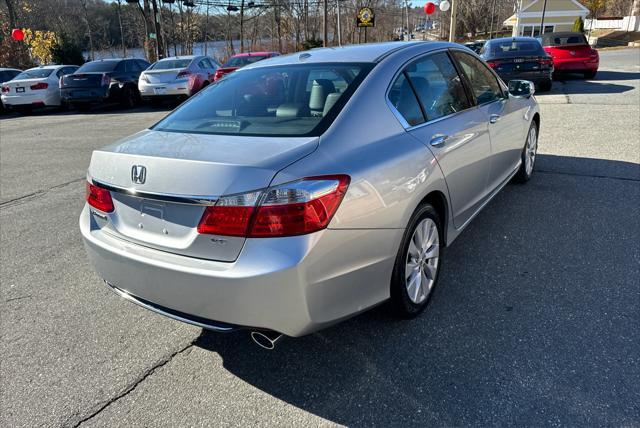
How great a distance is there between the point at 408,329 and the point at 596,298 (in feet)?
4.31

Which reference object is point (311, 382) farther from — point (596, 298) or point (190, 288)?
point (596, 298)

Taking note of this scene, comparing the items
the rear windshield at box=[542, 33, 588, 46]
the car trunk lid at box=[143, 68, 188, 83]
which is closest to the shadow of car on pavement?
the car trunk lid at box=[143, 68, 188, 83]

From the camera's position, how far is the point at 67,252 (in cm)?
430

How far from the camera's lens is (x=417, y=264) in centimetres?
292

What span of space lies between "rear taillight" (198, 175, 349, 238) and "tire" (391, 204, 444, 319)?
0.74 metres

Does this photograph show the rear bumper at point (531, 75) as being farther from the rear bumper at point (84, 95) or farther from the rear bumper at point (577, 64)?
the rear bumper at point (84, 95)

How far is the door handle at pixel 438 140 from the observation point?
299 centimetres

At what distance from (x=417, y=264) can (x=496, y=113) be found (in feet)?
6.32

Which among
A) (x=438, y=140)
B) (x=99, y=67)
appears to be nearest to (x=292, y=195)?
(x=438, y=140)

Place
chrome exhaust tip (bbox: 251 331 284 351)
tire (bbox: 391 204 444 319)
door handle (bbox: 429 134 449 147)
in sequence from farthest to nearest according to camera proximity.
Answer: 1. door handle (bbox: 429 134 449 147)
2. tire (bbox: 391 204 444 319)
3. chrome exhaust tip (bbox: 251 331 284 351)

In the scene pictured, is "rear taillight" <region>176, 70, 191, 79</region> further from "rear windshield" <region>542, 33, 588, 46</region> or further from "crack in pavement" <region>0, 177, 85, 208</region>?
"rear windshield" <region>542, 33, 588, 46</region>

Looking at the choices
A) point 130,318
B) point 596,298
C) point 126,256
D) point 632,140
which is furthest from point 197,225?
point 632,140

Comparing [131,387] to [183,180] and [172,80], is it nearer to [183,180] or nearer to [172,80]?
[183,180]

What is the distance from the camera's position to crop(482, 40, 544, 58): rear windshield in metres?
12.4
